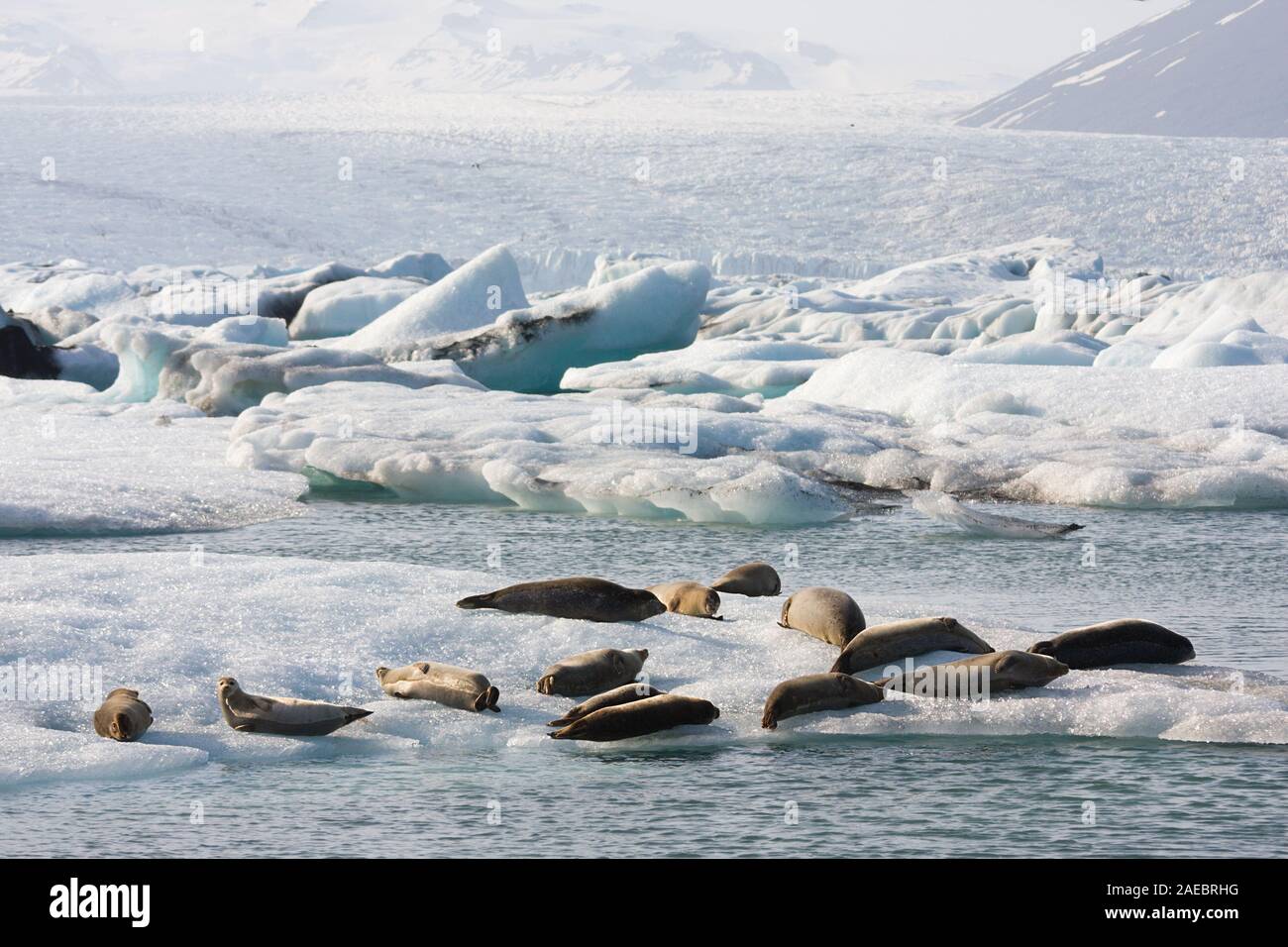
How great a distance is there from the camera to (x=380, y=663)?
578 cm

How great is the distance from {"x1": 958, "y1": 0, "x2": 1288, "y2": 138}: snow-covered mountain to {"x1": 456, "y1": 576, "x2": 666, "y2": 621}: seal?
292ft

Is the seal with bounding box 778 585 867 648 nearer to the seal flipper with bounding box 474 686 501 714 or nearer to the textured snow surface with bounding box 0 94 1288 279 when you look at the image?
the seal flipper with bounding box 474 686 501 714

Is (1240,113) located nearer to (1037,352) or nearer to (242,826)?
(1037,352)

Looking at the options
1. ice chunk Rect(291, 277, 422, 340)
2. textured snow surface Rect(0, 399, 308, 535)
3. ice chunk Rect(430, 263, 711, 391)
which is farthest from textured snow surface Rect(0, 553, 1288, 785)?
ice chunk Rect(291, 277, 422, 340)

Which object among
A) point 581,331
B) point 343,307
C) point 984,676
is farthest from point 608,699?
point 343,307

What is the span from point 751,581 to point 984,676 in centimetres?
191

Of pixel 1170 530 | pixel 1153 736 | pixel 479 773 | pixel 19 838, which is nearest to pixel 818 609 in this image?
pixel 1153 736

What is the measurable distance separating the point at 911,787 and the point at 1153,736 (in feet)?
3.30

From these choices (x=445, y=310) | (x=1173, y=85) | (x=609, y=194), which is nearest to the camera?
(x=445, y=310)

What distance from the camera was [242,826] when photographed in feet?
14.1

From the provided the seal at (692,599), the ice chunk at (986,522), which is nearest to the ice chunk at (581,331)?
the ice chunk at (986,522)

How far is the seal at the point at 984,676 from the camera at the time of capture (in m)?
5.51

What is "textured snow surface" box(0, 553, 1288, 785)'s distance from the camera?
16.7 ft

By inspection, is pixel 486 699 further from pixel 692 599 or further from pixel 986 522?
pixel 986 522
